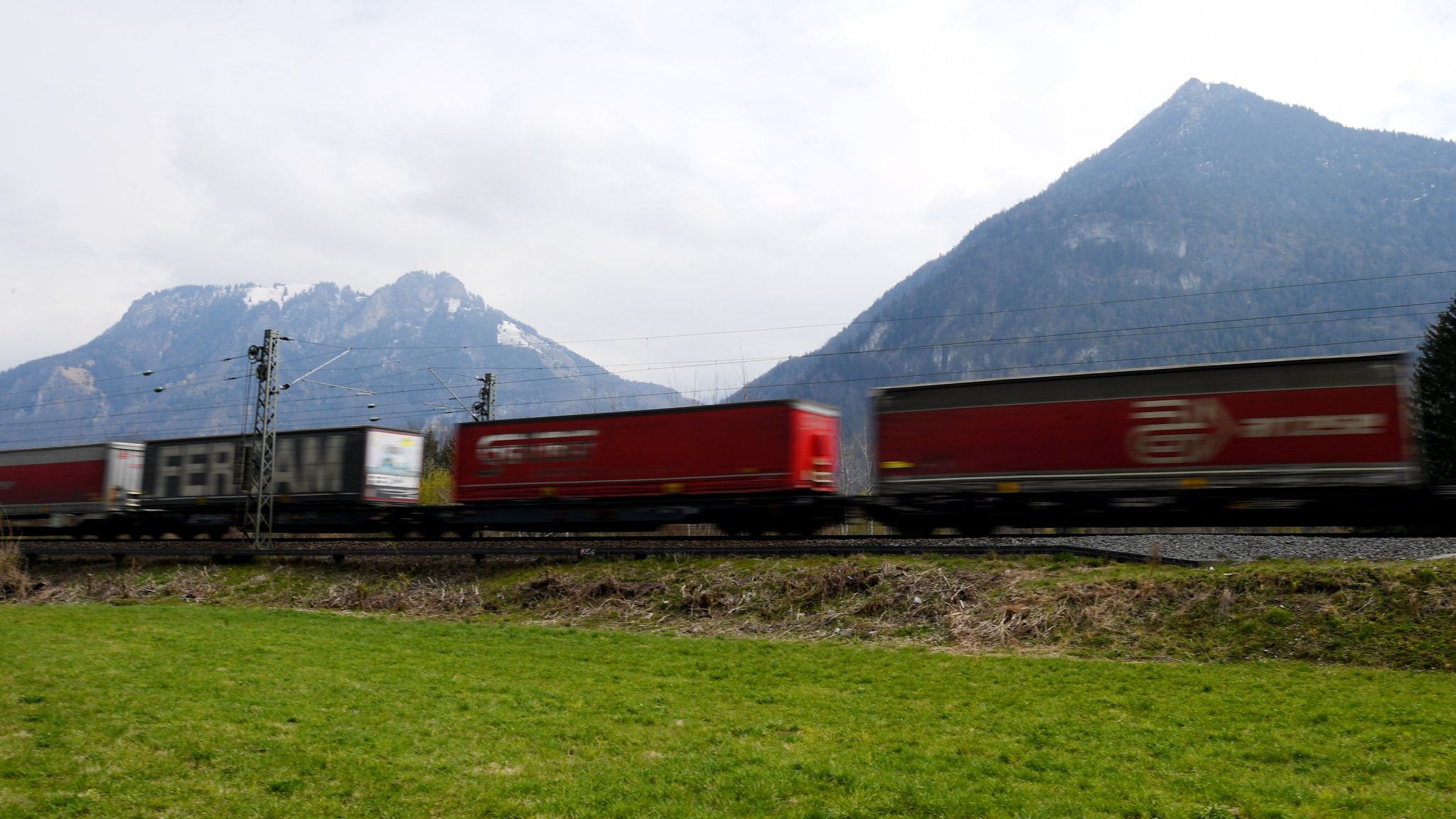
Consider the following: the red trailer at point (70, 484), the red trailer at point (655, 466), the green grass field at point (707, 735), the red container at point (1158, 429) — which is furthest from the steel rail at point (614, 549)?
the green grass field at point (707, 735)

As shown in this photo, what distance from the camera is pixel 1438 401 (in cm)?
3512

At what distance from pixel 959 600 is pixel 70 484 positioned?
33490mm

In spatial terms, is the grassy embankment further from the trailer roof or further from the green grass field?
the trailer roof

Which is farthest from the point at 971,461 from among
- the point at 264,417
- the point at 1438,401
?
the point at 1438,401

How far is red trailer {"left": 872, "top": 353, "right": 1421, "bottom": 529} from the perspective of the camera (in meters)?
16.7

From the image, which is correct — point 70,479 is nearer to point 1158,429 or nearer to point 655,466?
point 655,466

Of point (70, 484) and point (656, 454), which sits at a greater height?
point (656, 454)

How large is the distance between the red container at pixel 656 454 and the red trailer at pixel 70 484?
1603 cm

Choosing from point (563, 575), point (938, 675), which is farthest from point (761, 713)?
point (563, 575)

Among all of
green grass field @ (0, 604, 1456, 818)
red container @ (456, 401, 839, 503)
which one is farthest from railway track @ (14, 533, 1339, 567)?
green grass field @ (0, 604, 1456, 818)

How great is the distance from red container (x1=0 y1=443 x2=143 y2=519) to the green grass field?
22.7m

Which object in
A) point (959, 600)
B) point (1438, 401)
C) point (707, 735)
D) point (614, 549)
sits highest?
point (1438, 401)

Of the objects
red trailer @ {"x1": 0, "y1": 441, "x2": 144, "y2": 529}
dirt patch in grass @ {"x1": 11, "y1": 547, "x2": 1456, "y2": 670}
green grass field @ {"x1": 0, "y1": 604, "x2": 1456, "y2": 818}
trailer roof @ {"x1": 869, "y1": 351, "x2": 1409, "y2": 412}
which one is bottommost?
green grass field @ {"x1": 0, "y1": 604, "x2": 1456, "y2": 818}

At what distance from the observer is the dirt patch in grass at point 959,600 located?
12.4 meters
